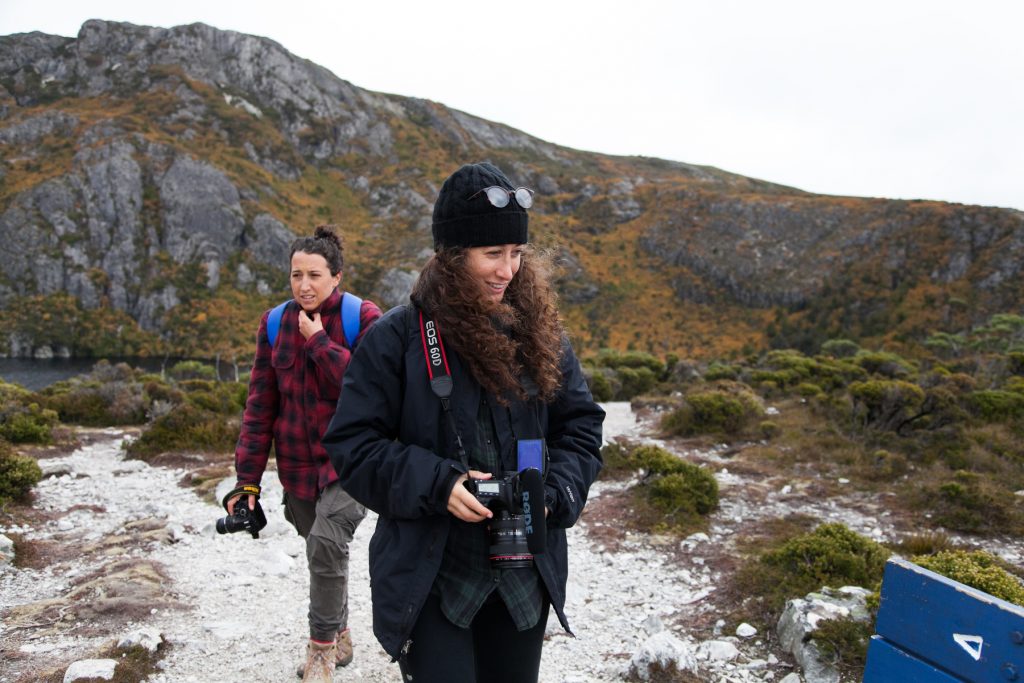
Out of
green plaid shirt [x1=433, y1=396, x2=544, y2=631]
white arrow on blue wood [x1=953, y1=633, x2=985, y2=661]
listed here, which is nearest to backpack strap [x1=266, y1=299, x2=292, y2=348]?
green plaid shirt [x1=433, y1=396, x2=544, y2=631]

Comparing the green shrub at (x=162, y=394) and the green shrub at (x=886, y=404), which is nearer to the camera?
the green shrub at (x=886, y=404)

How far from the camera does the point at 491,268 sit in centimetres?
188

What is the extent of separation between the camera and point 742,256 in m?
73.8

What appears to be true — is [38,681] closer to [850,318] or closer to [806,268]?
[850,318]

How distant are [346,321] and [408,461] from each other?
1.72m

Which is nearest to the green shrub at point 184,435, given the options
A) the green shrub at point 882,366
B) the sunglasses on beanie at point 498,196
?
the sunglasses on beanie at point 498,196

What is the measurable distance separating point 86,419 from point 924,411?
15323mm

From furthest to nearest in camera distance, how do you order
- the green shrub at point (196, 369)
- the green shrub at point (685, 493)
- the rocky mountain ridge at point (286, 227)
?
1. the rocky mountain ridge at point (286, 227)
2. the green shrub at point (196, 369)
3. the green shrub at point (685, 493)

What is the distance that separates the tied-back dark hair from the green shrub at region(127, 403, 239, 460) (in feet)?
25.0

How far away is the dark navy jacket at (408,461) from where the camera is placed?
5.35ft

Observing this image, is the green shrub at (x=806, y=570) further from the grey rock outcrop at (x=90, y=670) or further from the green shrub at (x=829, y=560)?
the grey rock outcrop at (x=90, y=670)

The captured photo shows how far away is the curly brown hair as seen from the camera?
1778 millimetres

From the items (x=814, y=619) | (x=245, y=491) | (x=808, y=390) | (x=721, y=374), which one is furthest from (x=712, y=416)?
(x=721, y=374)

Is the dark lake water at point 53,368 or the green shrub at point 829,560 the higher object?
the green shrub at point 829,560
